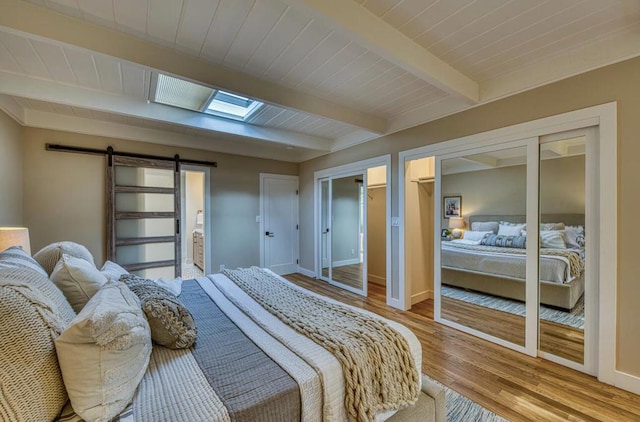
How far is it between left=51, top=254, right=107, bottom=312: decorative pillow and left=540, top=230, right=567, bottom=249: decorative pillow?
3.39 metres

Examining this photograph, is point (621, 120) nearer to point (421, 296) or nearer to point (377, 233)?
point (421, 296)

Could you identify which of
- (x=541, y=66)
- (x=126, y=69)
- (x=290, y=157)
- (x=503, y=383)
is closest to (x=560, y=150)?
(x=541, y=66)

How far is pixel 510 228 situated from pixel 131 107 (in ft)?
14.0

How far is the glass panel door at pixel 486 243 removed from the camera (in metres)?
2.61

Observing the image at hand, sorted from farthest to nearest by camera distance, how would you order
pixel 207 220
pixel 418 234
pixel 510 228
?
pixel 207 220
pixel 418 234
pixel 510 228

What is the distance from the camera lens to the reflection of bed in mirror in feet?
7.70

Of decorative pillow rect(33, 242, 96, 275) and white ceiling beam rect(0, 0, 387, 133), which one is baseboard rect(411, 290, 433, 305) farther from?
decorative pillow rect(33, 242, 96, 275)

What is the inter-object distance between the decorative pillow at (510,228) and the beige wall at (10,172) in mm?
5149

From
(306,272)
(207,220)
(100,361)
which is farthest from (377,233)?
(100,361)

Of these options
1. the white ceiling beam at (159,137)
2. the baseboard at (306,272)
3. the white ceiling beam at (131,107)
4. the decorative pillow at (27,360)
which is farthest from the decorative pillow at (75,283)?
the baseboard at (306,272)

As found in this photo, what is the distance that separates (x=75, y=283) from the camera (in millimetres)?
1375

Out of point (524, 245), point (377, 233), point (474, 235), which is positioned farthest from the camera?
point (377, 233)

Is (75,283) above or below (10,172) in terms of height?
below

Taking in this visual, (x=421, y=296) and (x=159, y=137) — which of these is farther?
(x=159, y=137)
